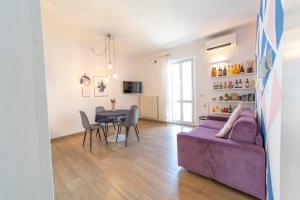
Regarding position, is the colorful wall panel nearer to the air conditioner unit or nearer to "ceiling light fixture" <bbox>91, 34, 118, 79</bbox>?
the air conditioner unit

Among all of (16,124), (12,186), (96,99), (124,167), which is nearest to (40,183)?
(12,186)

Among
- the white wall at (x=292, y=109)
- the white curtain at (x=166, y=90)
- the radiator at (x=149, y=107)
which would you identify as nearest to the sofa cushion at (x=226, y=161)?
the white wall at (x=292, y=109)

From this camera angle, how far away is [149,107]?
6.34 m

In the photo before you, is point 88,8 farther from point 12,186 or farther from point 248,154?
point 248,154

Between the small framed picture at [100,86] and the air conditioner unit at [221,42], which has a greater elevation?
the air conditioner unit at [221,42]

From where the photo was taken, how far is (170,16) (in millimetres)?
3391

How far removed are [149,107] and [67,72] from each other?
3415mm

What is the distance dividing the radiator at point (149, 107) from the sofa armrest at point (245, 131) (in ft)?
14.2

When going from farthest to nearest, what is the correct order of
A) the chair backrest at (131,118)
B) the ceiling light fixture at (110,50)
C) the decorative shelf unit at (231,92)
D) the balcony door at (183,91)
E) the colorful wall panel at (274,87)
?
the balcony door at (183,91)
the ceiling light fixture at (110,50)
the decorative shelf unit at (231,92)
the chair backrest at (131,118)
the colorful wall panel at (274,87)

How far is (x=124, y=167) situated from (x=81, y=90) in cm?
325

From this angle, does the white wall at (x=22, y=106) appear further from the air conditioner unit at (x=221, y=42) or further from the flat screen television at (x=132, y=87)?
the flat screen television at (x=132, y=87)

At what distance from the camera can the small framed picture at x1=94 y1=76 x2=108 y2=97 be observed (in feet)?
16.8

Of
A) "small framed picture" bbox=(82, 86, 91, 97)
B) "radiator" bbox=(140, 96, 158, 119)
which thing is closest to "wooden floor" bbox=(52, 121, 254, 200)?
"small framed picture" bbox=(82, 86, 91, 97)

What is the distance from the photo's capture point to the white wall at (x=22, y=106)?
470mm
